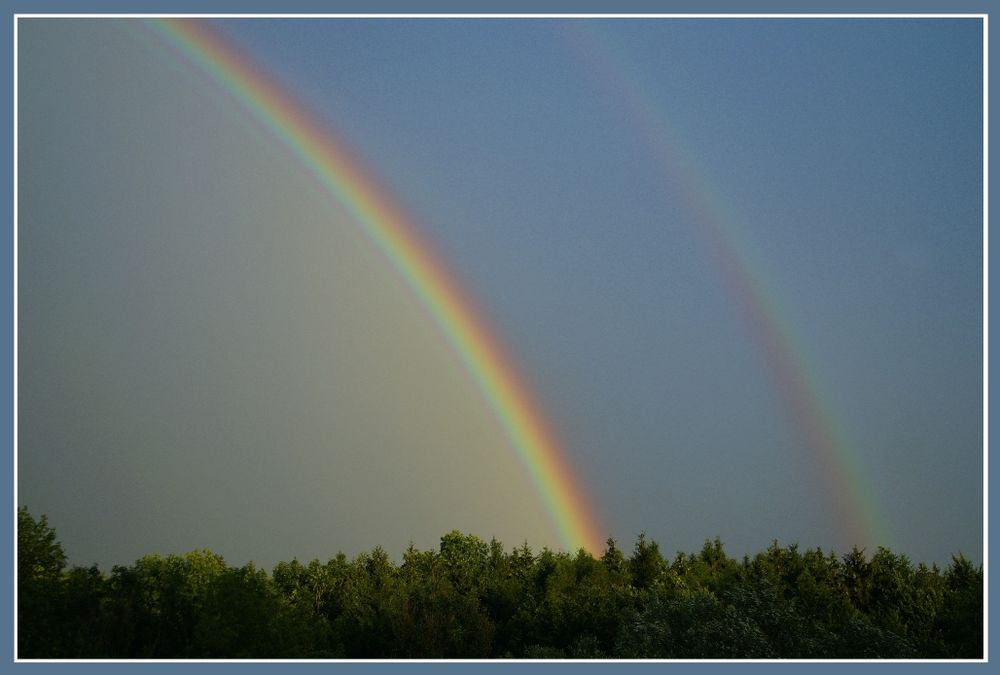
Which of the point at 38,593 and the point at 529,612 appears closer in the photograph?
the point at 38,593

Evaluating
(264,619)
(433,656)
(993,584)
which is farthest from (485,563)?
(993,584)

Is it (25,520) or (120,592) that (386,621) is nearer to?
(120,592)

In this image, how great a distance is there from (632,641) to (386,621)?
11.7 meters

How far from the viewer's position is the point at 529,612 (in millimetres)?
35344

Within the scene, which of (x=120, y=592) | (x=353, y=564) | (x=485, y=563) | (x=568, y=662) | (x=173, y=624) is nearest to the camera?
(x=568, y=662)

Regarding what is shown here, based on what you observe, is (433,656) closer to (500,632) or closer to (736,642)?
(500,632)

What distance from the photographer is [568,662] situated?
73.3 ft

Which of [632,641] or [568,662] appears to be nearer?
[568,662]

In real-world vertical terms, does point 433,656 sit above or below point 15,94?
below

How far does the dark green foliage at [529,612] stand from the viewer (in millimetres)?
26078

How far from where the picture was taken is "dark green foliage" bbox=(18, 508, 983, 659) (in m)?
26.1

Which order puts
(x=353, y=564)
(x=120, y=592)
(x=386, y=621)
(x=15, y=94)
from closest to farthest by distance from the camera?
(x=15, y=94)
(x=120, y=592)
(x=386, y=621)
(x=353, y=564)

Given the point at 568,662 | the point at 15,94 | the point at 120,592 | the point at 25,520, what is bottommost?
the point at 568,662

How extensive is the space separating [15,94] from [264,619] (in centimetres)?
1369
